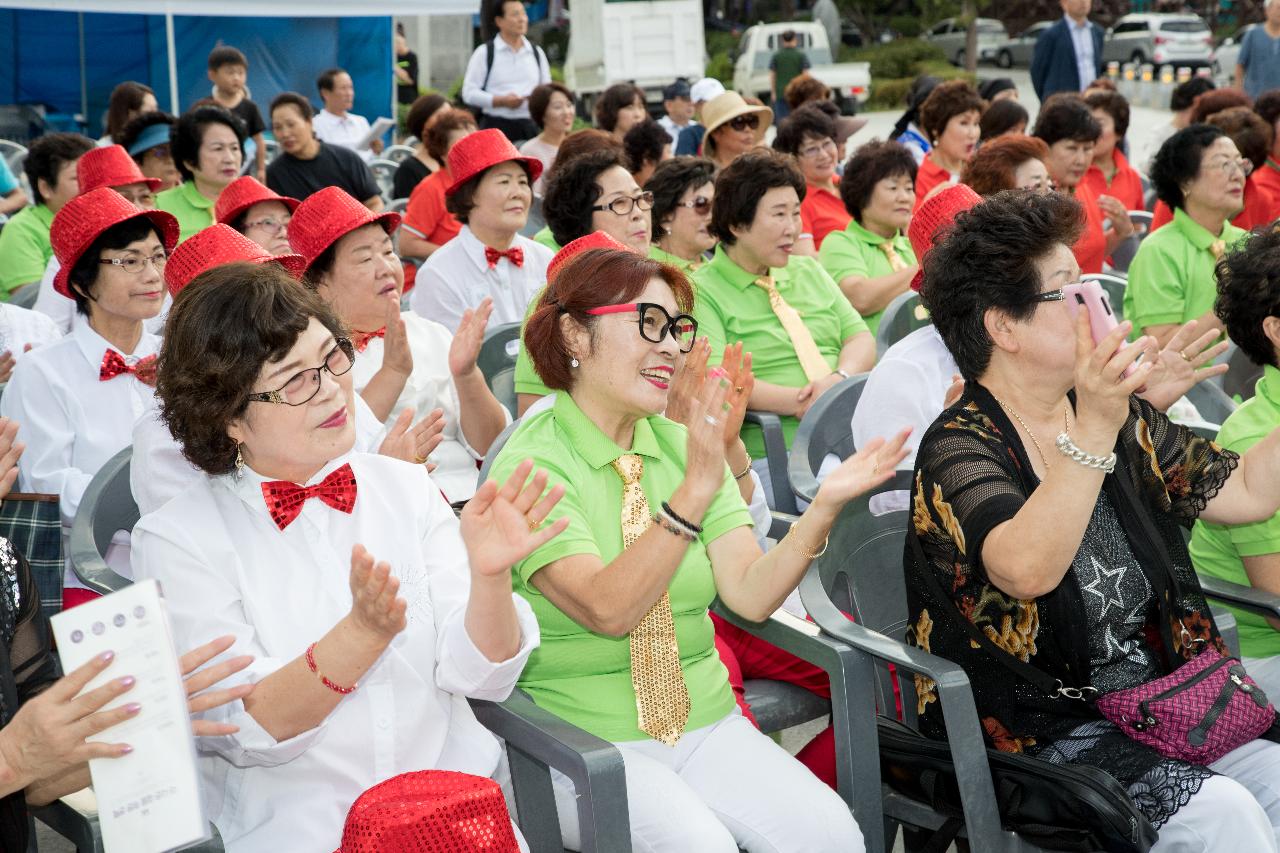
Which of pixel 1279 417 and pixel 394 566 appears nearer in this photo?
pixel 394 566

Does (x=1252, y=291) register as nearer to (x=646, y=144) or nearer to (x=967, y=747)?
(x=967, y=747)

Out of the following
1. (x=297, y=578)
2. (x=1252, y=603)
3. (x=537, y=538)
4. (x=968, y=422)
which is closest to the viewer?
(x=537, y=538)

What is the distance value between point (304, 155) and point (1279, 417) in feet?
19.5

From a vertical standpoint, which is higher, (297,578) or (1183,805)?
(297,578)

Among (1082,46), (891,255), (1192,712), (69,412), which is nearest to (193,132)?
(69,412)

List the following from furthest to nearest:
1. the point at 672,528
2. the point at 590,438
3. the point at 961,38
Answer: the point at 961,38
the point at 590,438
the point at 672,528

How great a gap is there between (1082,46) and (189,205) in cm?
777

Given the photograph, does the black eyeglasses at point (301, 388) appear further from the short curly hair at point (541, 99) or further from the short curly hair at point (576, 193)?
the short curly hair at point (541, 99)

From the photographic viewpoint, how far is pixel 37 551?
9.02 feet

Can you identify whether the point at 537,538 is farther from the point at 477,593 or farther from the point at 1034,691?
the point at 1034,691

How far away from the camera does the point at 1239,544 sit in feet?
9.82

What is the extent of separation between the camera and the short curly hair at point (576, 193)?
5102 millimetres

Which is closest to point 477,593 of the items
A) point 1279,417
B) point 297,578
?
point 297,578

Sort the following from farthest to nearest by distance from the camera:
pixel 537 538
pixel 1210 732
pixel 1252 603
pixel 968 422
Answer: pixel 1252 603 < pixel 968 422 < pixel 1210 732 < pixel 537 538
